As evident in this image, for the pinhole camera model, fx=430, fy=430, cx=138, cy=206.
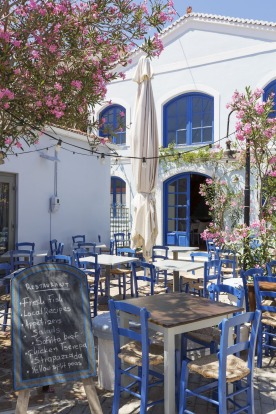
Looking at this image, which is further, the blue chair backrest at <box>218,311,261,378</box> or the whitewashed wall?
the whitewashed wall

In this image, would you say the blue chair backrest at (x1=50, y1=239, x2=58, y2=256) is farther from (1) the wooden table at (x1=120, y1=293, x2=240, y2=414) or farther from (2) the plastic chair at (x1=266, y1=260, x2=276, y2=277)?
(1) the wooden table at (x1=120, y1=293, x2=240, y2=414)

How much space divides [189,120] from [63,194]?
4.76 metres

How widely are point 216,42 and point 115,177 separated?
514 centimetres

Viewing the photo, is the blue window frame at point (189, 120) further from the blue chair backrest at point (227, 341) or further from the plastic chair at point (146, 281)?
the blue chair backrest at point (227, 341)

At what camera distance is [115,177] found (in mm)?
14133

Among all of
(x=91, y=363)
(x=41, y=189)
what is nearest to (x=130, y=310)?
(x=91, y=363)

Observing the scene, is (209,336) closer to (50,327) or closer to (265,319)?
(265,319)

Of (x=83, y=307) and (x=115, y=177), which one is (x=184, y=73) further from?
(x=83, y=307)

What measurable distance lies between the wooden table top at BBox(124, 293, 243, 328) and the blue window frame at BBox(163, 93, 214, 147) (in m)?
9.18

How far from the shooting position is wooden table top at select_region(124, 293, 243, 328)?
3281 mm

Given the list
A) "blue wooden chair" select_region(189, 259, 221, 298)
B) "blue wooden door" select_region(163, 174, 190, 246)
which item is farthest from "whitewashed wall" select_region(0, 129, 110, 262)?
"blue wooden chair" select_region(189, 259, 221, 298)

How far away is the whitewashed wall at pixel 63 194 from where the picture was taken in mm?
9469

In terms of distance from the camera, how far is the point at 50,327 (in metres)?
3.19

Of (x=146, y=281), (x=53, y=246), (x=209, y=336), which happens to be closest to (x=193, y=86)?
(x=53, y=246)
